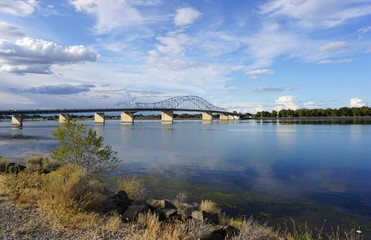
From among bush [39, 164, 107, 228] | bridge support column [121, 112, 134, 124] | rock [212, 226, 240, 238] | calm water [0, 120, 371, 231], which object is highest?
bridge support column [121, 112, 134, 124]

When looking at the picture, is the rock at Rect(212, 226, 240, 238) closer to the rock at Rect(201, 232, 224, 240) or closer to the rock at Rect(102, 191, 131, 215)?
the rock at Rect(201, 232, 224, 240)

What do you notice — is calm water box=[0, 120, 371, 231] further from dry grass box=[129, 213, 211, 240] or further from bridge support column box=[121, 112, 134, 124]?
bridge support column box=[121, 112, 134, 124]

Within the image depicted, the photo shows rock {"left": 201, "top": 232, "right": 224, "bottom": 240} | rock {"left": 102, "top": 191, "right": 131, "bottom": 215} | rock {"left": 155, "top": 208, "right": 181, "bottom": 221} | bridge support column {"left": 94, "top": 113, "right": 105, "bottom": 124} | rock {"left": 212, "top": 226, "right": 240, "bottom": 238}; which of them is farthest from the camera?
bridge support column {"left": 94, "top": 113, "right": 105, "bottom": 124}

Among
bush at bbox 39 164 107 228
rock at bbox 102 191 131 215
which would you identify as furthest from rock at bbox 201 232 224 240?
rock at bbox 102 191 131 215

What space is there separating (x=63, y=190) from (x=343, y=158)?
100 ft

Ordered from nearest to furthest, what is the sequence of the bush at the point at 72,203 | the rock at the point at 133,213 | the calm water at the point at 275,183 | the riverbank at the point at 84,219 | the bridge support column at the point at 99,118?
the riverbank at the point at 84,219
the bush at the point at 72,203
the rock at the point at 133,213
the calm water at the point at 275,183
the bridge support column at the point at 99,118

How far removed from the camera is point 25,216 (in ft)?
28.6

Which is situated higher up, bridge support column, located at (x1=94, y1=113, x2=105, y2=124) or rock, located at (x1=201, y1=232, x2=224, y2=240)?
bridge support column, located at (x1=94, y1=113, x2=105, y2=124)

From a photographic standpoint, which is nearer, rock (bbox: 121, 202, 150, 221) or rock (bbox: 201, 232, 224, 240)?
rock (bbox: 201, 232, 224, 240)

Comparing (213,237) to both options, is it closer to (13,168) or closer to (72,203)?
(72,203)

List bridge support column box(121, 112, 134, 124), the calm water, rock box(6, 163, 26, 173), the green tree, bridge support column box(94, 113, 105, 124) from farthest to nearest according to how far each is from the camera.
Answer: bridge support column box(121, 112, 134, 124) < bridge support column box(94, 113, 105, 124) < the green tree < the calm water < rock box(6, 163, 26, 173)

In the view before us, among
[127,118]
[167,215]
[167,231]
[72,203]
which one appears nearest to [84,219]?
[72,203]

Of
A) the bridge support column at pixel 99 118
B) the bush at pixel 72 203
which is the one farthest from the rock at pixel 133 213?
the bridge support column at pixel 99 118

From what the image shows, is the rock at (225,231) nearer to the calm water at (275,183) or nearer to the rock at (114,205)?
the rock at (114,205)
